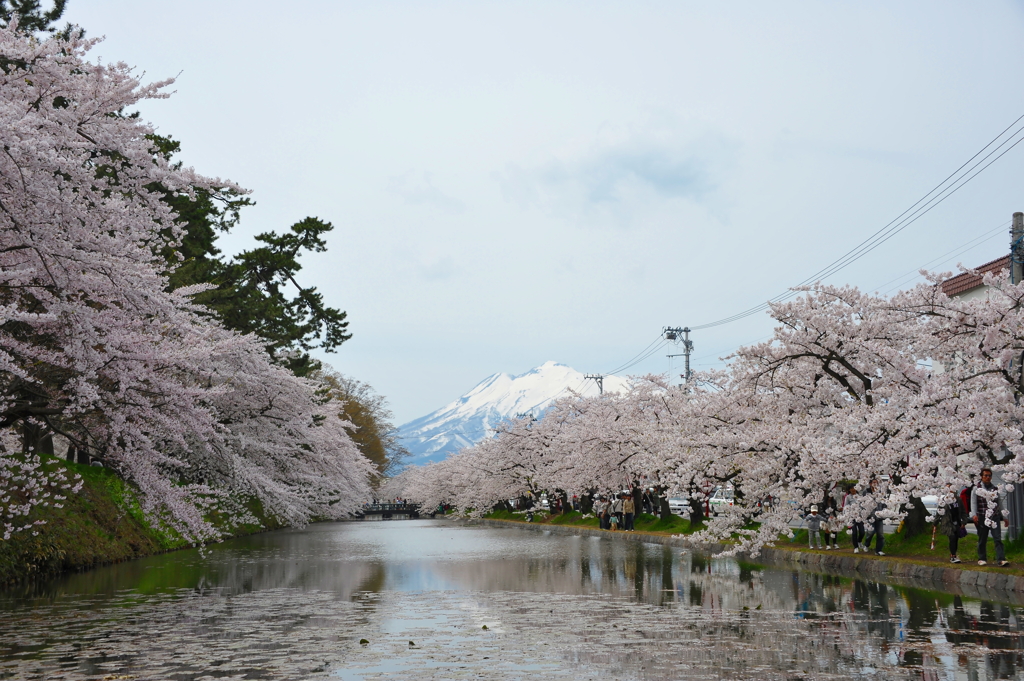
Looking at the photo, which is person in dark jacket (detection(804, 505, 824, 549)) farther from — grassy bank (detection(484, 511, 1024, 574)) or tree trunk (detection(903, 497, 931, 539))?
tree trunk (detection(903, 497, 931, 539))

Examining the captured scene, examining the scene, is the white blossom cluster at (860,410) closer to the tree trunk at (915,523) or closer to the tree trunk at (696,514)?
the tree trunk at (915,523)

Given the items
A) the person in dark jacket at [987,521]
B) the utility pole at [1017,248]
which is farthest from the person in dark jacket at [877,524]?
the utility pole at [1017,248]

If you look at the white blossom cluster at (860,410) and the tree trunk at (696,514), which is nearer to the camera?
the white blossom cluster at (860,410)

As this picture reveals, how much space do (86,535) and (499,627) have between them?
44.7 ft

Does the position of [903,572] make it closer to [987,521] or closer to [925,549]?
[925,549]

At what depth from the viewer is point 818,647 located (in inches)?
364

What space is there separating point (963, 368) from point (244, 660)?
14.6m

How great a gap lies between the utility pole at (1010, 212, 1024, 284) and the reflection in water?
873cm

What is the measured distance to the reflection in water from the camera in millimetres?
8164

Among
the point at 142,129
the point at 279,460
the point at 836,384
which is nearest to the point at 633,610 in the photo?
the point at 142,129

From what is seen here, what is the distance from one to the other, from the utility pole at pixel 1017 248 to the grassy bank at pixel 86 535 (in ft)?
68.7

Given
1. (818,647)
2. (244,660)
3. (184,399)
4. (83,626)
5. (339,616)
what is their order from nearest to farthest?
(244,660) < (818,647) < (83,626) < (339,616) < (184,399)

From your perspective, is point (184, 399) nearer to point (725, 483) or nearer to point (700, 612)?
point (700, 612)

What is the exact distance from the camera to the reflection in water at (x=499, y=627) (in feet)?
26.8
